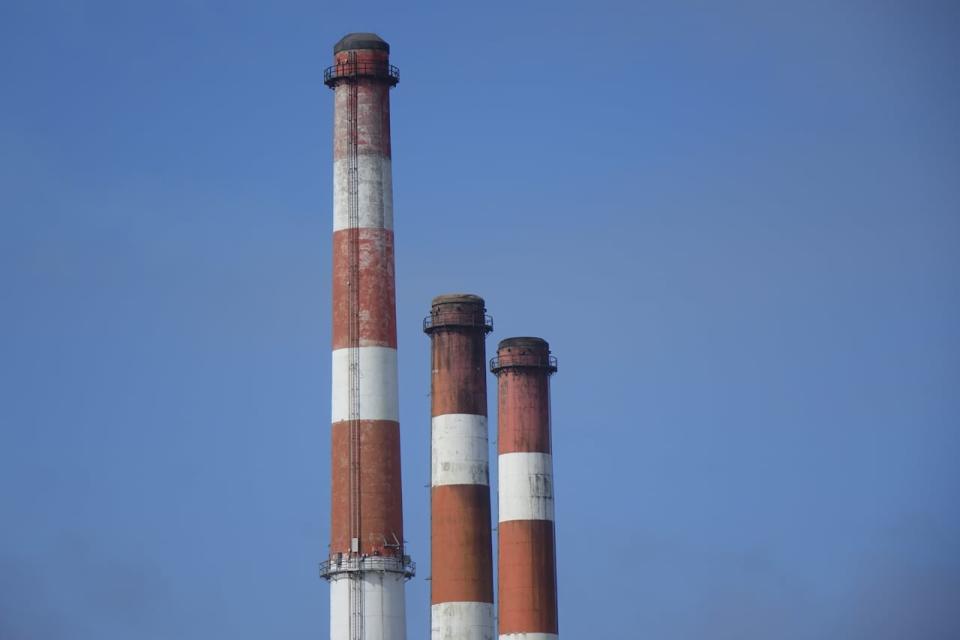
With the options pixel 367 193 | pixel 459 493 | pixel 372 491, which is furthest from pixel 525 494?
pixel 367 193

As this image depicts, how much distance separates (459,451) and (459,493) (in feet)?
4.38

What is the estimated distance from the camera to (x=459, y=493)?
71500 mm

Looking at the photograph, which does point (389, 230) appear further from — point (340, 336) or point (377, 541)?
point (377, 541)

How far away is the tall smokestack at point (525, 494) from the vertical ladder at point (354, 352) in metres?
13.4

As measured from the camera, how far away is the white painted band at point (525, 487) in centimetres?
7588

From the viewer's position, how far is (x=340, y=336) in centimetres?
6356

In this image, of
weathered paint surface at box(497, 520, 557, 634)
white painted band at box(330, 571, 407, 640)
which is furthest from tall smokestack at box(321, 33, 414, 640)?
weathered paint surface at box(497, 520, 557, 634)

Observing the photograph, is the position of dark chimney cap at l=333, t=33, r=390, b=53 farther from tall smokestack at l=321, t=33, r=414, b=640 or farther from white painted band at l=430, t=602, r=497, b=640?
white painted band at l=430, t=602, r=497, b=640

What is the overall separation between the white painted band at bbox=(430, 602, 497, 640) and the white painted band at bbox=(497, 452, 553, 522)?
5414 mm

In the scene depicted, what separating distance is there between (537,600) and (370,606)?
13.9m

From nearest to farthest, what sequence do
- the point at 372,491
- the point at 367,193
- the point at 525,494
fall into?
the point at 372,491 < the point at 367,193 < the point at 525,494

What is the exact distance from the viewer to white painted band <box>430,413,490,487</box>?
71562mm

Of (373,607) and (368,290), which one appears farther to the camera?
(368,290)

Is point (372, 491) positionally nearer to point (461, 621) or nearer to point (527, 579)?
point (461, 621)
